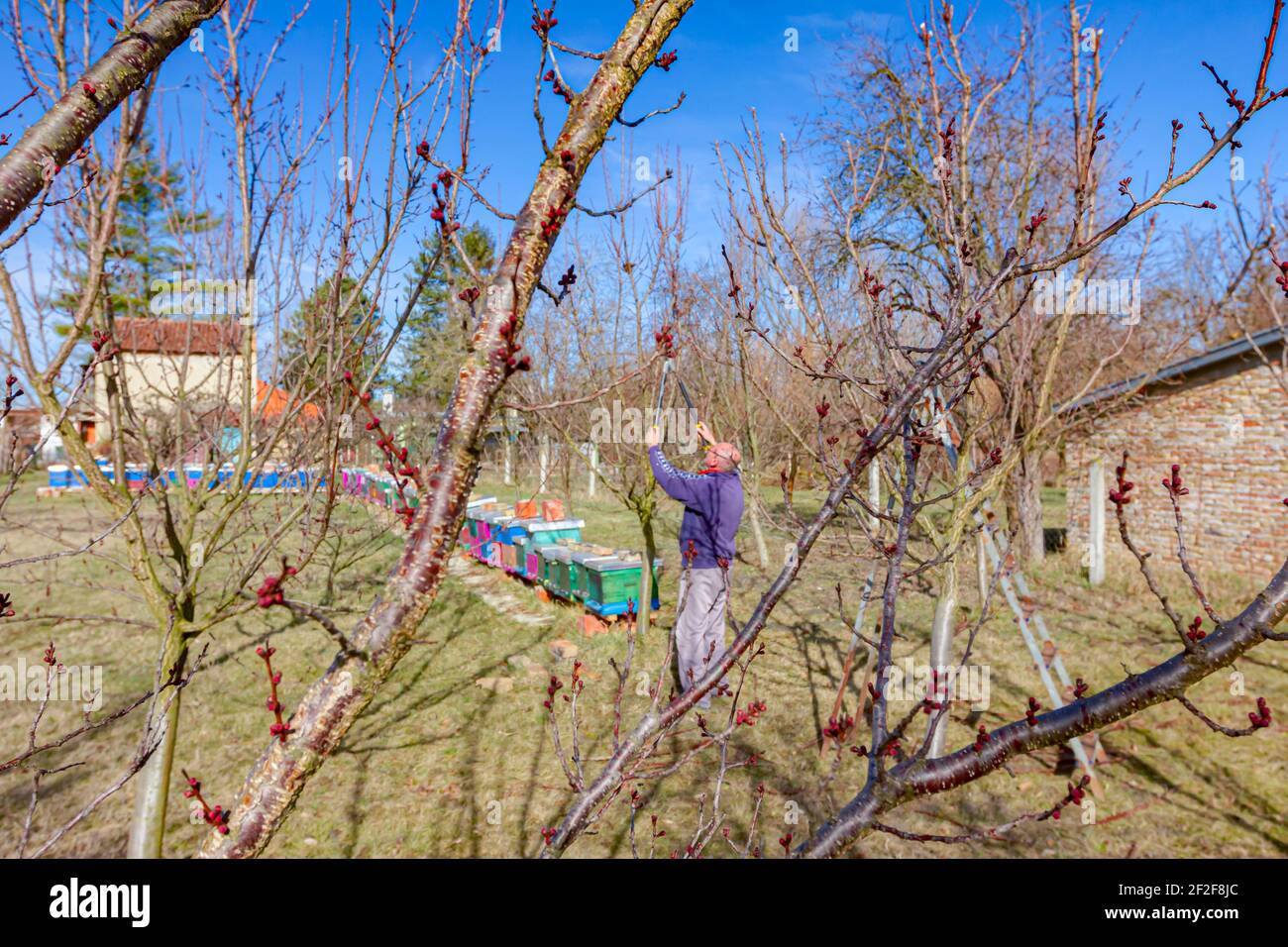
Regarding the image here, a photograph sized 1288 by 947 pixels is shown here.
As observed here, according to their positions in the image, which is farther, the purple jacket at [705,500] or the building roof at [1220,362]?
the building roof at [1220,362]

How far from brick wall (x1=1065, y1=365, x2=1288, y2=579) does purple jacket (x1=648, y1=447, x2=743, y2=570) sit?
767 cm

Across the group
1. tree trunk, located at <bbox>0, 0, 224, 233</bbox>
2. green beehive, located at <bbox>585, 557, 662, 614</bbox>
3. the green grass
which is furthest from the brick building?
tree trunk, located at <bbox>0, 0, 224, 233</bbox>

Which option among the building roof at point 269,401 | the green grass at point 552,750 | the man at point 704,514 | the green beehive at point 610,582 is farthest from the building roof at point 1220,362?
the building roof at point 269,401

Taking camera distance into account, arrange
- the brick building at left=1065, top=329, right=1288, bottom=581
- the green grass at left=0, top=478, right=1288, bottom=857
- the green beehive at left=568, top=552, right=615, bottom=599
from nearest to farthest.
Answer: the green grass at left=0, top=478, right=1288, bottom=857 < the green beehive at left=568, top=552, right=615, bottom=599 < the brick building at left=1065, top=329, right=1288, bottom=581

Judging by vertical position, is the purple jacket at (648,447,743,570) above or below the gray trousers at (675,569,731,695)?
above

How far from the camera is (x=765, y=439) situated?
14750 millimetres

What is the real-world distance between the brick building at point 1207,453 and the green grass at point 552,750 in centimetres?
199

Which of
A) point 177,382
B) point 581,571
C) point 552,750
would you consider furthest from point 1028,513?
point 177,382

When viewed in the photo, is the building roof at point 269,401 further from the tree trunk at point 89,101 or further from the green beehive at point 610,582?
the green beehive at point 610,582

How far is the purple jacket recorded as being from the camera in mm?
5277

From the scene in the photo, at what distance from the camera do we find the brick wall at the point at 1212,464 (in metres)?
10.2

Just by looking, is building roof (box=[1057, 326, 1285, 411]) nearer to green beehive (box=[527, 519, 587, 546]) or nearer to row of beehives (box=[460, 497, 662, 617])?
row of beehives (box=[460, 497, 662, 617])

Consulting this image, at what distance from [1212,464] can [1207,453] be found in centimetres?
19
